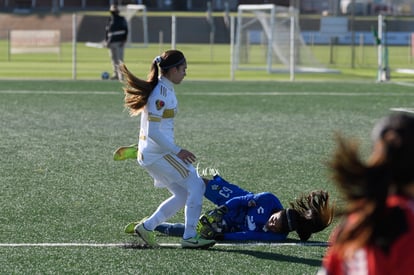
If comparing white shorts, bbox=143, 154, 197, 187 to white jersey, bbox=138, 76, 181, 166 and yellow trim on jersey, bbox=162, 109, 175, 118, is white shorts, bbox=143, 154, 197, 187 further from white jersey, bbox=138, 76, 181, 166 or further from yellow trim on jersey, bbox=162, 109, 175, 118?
yellow trim on jersey, bbox=162, 109, 175, 118

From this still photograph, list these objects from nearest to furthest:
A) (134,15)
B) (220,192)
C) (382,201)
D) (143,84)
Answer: (382,201) → (143,84) → (220,192) → (134,15)

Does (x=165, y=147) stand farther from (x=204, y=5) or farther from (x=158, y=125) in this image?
(x=204, y=5)

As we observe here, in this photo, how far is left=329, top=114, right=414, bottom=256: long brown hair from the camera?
268 cm

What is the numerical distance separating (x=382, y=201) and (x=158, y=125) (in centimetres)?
A: 423

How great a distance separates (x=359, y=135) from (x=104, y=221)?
683cm

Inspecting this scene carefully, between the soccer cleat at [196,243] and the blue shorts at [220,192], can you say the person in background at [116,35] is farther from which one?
the soccer cleat at [196,243]

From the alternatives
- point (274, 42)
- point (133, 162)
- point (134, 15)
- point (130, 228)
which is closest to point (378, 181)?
point (130, 228)

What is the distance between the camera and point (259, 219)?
292 inches

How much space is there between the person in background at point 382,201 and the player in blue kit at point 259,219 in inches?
172

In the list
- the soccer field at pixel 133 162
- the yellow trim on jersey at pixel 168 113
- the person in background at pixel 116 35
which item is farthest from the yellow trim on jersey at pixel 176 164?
the person in background at pixel 116 35

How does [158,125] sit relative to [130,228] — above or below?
above

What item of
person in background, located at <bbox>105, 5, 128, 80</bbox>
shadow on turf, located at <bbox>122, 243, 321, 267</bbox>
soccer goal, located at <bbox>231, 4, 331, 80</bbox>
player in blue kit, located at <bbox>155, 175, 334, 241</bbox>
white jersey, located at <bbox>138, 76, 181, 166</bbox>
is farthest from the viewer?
soccer goal, located at <bbox>231, 4, 331, 80</bbox>

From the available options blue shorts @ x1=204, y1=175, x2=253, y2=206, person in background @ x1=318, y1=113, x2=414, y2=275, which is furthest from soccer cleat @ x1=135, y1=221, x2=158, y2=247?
person in background @ x1=318, y1=113, x2=414, y2=275

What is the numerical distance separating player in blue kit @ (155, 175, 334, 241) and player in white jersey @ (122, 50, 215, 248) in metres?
0.35
